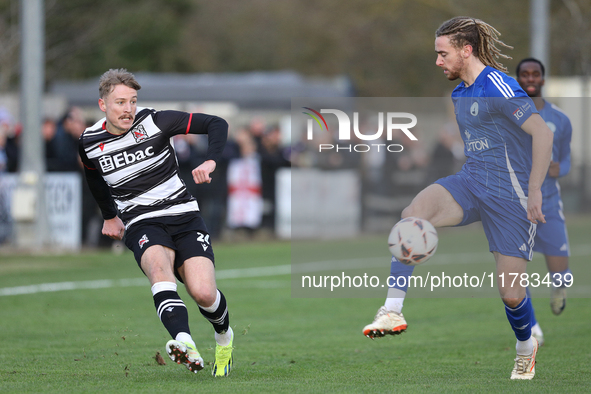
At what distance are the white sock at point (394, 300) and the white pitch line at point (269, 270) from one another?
6.25 metres

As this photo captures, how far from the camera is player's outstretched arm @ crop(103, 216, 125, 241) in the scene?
6324mm

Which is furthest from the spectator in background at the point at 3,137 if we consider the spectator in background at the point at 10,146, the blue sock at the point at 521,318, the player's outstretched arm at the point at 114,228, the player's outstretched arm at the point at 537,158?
the player's outstretched arm at the point at 537,158

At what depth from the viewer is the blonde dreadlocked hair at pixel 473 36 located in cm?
589

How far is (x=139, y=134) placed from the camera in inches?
236

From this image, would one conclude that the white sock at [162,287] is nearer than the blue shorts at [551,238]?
Yes

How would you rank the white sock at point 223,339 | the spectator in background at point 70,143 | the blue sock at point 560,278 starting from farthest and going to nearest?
the spectator in background at point 70,143 < the blue sock at point 560,278 < the white sock at point 223,339

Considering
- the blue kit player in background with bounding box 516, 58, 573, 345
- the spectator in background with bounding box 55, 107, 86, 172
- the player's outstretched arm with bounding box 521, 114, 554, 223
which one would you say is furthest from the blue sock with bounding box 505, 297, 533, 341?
the spectator in background with bounding box 55, 107, 86, 172

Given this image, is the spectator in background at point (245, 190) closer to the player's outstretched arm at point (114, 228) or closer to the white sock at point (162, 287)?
the player's outstretched arm at point (114, 228)

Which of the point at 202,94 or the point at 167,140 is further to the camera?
the point at 202,94

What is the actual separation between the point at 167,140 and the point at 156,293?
113cm

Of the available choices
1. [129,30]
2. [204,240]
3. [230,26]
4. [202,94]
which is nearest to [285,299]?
[204,240]

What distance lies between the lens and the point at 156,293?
5.66 m

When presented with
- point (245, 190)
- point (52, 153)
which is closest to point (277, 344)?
point (52, 153)

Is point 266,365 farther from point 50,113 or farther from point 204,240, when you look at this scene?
point 50,113
